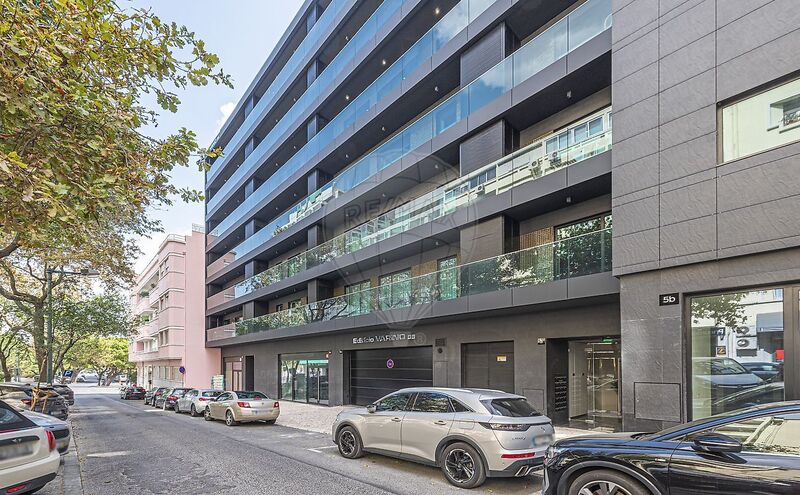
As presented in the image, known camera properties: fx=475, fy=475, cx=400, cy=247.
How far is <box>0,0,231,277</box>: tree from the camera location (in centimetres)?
590

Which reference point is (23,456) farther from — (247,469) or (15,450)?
(247,469)

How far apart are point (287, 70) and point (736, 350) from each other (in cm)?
2765

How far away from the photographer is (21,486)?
5887 millimetres

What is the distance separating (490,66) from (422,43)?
389 cm

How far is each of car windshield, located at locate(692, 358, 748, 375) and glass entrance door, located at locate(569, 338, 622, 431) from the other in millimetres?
3930

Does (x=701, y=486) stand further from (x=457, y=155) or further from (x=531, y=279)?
(x=457, y=155)

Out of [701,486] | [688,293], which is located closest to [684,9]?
[688,293]

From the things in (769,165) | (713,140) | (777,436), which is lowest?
(777,436)

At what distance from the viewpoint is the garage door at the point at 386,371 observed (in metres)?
17.9

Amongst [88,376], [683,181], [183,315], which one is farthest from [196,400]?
[88,376]

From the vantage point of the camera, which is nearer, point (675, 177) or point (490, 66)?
point (675, 177)

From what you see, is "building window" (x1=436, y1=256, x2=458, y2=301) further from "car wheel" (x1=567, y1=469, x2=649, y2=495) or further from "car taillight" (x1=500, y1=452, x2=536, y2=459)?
"car wheel" (x1=567, y1=469, x2=649, y2=495)

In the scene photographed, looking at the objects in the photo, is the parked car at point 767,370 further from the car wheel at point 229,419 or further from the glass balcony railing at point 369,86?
the car wheel at point 229,419

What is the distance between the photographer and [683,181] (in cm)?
929
